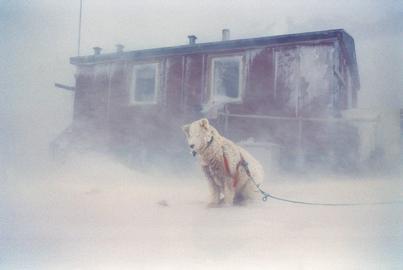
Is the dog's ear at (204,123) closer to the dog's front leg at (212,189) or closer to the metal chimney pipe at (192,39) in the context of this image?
the dog's front leg at (212,189)

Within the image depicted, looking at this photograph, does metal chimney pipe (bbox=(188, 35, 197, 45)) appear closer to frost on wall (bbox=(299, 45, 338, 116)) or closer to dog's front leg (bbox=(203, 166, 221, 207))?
frost on wall (bbox=(299, 45, 338, 116))

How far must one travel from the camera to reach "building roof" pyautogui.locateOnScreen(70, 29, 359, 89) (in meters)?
2.91

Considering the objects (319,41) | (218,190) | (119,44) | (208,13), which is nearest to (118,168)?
(218,190)

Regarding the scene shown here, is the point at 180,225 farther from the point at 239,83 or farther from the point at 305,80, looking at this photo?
the point at 305,80

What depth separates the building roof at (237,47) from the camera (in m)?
2.91

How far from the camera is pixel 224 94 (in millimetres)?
3117

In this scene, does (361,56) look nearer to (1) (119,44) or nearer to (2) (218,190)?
(2) (218,190)

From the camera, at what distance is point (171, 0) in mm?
3129

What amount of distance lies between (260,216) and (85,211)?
1493mm

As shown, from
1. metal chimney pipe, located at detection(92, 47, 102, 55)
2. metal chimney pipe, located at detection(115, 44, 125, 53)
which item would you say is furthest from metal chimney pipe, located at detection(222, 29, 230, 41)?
metal chimney pipe, located at detection(92, 47, 102, 55)

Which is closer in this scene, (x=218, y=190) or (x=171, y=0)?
(x=218, y=190)

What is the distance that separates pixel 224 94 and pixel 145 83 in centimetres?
79

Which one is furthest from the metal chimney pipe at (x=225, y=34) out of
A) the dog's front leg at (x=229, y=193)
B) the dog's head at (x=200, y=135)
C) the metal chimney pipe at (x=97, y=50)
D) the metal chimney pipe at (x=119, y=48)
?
the dog's front leg at (x=229, y=193)

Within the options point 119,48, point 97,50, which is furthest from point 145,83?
point 97,50
